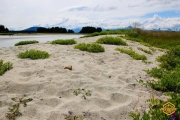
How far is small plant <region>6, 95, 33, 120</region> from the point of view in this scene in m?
4.21

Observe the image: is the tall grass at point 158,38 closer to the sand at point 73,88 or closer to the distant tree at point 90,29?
the sand at point 73,88

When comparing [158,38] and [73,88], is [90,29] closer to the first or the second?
[158,38]

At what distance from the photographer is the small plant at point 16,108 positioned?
13.8ft

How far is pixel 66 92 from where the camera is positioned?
5258 millimetres

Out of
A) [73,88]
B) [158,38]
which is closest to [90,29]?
[158,38]

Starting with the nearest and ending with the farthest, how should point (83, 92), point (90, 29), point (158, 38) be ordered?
1. point (83, 92)
2. point (158, 38)
3. point (90, 29)

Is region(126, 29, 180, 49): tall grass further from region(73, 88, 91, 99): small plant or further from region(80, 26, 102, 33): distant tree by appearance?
region(80, 26, 102, 33): distant tree

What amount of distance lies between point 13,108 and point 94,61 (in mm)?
4441

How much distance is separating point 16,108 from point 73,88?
57.8 inches

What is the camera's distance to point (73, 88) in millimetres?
5473

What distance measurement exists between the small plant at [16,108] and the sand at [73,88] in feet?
0.26

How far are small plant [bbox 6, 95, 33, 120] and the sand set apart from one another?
0.08 m

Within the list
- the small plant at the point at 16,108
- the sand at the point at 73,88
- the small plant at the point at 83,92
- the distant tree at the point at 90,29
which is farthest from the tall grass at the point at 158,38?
the distant tree at the point at 90,29

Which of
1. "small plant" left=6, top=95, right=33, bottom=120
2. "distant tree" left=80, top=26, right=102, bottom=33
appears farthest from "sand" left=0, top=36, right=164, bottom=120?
"distant tree" left=80, top=26, right=102, bottom=33
